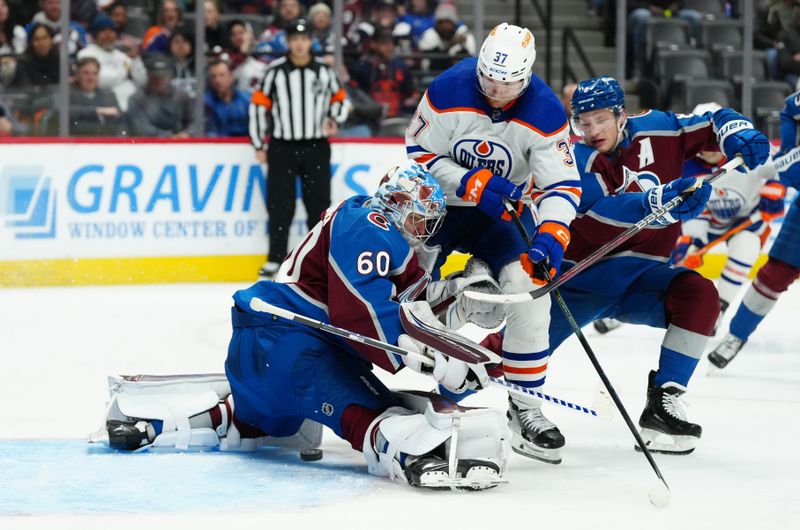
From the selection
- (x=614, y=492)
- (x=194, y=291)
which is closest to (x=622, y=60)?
(x=194, y=291)

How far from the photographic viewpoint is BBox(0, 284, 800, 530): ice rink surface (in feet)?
10.4

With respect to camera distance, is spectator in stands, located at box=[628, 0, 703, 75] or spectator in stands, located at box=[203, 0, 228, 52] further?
spectator in stands, located at box=[628, 0, 703, 75]

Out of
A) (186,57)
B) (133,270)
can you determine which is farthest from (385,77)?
(133,270)

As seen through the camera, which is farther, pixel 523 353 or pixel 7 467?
pixel 523 353

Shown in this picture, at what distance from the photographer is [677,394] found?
4102 millimetres

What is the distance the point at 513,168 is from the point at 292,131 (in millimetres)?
4122

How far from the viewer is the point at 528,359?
3.96 meters

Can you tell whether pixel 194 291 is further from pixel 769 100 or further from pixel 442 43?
pixel 769 100

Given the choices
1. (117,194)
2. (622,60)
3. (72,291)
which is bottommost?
(72,291)

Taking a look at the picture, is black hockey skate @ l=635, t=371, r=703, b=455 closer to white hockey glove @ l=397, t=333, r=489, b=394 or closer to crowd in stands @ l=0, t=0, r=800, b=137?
white hockey glove @ l=397, t=333, r=489, b=394

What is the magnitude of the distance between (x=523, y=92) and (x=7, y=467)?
5.87 ft

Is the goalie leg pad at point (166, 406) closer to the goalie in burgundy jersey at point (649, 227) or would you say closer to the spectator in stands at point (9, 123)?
the goalie in burgundy jersey at point (649, 227)

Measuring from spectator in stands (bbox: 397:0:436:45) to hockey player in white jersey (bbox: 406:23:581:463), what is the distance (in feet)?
15.6

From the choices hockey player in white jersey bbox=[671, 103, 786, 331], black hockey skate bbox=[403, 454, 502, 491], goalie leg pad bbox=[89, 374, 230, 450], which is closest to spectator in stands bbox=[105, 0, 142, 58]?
hockey player in white jersey bbox=[671, 103, 786, 331]
